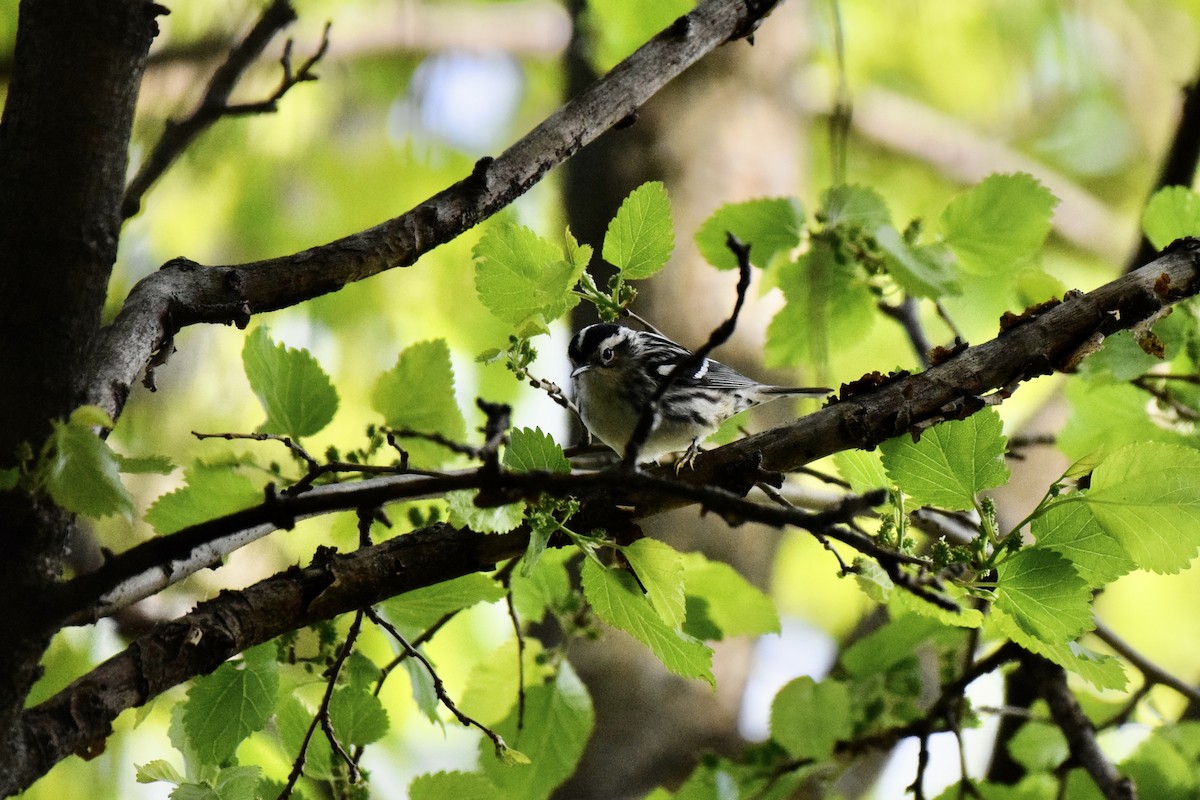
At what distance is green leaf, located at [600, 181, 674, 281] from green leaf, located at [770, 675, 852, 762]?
1047 mm

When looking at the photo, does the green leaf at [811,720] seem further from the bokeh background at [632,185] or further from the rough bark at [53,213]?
the rough bark at [53,213]

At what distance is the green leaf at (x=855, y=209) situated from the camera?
6.66 ft

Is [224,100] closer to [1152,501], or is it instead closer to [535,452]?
[535,452]

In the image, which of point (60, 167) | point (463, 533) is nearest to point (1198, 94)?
point (463, 533)

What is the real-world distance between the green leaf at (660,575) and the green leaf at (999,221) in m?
1.05

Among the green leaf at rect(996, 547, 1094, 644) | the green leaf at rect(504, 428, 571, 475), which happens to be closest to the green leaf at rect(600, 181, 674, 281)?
the green leaf at rect(504, 428, 571, 475)

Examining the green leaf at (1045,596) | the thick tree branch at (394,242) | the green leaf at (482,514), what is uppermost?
the thick tree branch at (394,242)

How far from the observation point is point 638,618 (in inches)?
57.1

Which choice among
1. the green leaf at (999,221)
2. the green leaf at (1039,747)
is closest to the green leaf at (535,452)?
the green leaf at (999,221)

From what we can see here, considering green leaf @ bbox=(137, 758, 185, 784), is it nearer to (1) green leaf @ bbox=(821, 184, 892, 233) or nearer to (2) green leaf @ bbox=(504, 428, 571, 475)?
(2) green leaf @ bbox=(504, 428, 571, 475)

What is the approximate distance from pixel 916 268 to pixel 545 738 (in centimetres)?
113

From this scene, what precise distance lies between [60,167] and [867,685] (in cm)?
194

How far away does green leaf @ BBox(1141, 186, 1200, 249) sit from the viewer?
204 centimetres

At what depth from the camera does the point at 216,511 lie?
1732 mm
